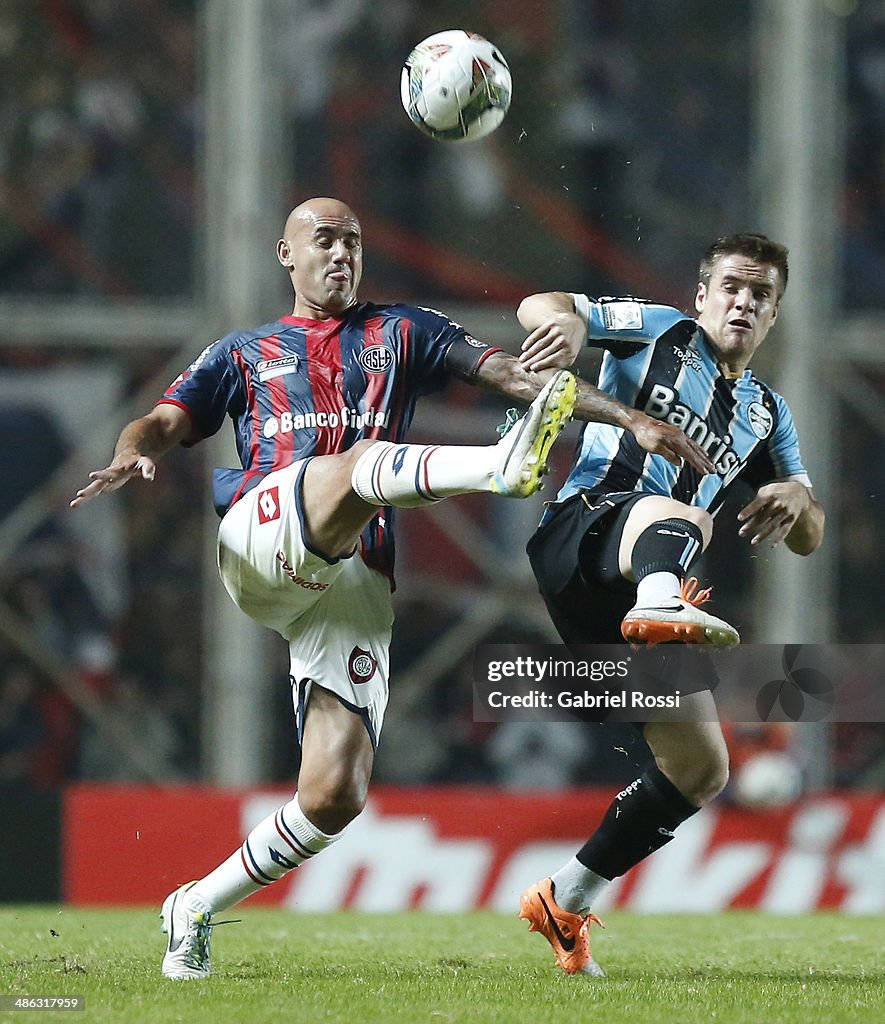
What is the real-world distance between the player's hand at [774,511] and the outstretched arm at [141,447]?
66.7 inches

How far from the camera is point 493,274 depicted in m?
11.1

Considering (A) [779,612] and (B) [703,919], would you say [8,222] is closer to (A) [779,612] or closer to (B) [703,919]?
(A) [779,612]

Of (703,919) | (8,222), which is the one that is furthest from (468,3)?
(703,919)

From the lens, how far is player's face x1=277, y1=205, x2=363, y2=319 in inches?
217

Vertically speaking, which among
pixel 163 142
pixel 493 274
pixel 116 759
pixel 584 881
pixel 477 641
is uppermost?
pixel 163 142

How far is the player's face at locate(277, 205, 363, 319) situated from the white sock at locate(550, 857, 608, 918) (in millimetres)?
1818

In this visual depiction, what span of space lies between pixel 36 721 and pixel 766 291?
646cm

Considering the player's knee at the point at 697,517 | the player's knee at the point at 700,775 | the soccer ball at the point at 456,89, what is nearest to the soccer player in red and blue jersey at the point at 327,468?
the player's knee at the point at 697,517

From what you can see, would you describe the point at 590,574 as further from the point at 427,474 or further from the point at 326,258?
the point at 326,258

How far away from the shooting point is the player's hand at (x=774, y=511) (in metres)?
5.43

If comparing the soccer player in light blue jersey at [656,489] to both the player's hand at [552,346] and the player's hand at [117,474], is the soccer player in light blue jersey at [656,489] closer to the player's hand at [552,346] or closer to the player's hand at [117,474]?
the player's hand at [552,346]

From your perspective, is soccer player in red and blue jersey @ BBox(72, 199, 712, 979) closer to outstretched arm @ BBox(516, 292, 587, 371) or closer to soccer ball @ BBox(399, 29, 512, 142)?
outstretched arm @ BBox(516, 292, 587, 371)

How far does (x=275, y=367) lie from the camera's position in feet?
17.9

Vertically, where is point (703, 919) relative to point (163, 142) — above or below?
below
